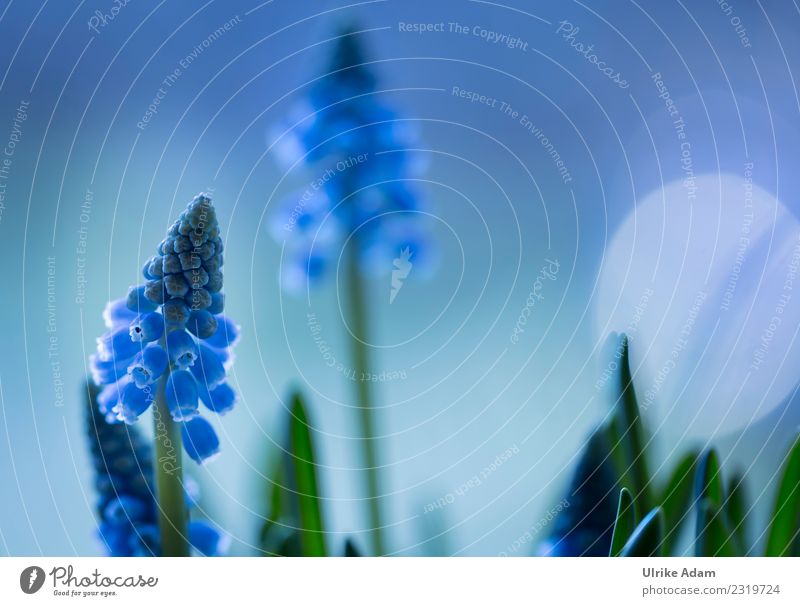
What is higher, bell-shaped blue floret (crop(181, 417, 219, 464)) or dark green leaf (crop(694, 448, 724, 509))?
bell-shaped blue floret (crop(181, 417, 219, 464))

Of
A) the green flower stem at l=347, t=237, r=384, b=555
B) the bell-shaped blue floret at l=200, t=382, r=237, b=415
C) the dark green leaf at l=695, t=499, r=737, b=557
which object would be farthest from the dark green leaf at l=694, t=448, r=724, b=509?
the bell-shaped blue floret at l=200, t=382, r=237, b=415

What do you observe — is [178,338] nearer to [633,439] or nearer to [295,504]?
[295,504]

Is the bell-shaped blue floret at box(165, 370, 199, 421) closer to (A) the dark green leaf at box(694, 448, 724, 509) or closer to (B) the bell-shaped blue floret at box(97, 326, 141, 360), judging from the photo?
(B) the bell-shaped blue floret at box(97, 326, 141, 360)

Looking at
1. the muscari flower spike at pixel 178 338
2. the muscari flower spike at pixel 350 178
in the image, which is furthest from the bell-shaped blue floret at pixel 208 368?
the muscari flower spike at pixel 350 178

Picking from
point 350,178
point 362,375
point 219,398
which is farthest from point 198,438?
point 350,178

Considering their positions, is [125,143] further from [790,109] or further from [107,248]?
[790,109]

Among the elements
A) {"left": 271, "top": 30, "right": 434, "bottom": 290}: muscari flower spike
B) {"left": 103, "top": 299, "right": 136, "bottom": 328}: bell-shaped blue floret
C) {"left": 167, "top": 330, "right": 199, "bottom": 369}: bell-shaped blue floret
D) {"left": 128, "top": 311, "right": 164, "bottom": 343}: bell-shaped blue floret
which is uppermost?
{"left": 271, "top": 30, "right": 434, "bottom": 290}: muscari flower spike
